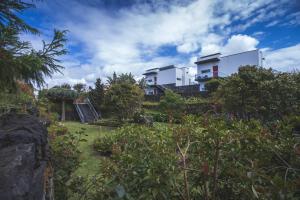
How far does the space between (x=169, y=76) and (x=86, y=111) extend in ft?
85.5

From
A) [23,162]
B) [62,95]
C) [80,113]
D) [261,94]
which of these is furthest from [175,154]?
[62,95]

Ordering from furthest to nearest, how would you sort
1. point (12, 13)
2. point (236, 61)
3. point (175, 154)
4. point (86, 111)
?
1. point (236, 61)
2. point (86, 111)
3. point (12, 13)
4. point (175, 154)

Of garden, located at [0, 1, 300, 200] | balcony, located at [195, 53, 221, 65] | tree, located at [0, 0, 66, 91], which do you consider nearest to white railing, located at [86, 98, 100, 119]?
garden, located at [0, 1, 300, 200]

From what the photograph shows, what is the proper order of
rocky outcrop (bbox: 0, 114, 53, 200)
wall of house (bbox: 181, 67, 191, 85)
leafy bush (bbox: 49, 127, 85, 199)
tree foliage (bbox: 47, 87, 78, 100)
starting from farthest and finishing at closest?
wall of house (bbox: 181, 67, 191, 85), tree foliage (bbox: 47, 87, 78, 100), leafy bush (bbox: 49, 127, 85, 199), rocky outcrop (bbox: 0, 114, 53, 200)

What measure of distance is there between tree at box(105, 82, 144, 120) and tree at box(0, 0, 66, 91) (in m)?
11.2

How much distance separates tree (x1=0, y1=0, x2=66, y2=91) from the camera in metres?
3.25

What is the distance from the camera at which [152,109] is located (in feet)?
77.2

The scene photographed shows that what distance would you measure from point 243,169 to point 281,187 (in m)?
0.43

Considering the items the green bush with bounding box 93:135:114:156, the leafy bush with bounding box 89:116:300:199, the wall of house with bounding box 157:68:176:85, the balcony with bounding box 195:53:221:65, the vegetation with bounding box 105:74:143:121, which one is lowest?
the green bush with bounding box 93:135:114:156

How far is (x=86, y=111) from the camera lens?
20.5m

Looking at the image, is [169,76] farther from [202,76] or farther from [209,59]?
[209,59]

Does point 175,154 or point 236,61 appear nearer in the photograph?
point 175,154

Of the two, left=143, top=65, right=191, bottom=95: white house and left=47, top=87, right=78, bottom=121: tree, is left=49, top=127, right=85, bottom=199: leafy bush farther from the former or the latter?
left=143, top=65, right=191, bottom=95: white house

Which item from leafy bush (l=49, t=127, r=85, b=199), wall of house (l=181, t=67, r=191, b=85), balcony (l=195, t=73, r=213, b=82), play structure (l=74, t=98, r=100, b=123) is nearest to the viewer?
leafy bush (l=49, t=127, r=85, b=199)
